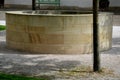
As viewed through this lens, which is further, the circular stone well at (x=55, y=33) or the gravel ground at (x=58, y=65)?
the circular stone well at (x=55, y=33)

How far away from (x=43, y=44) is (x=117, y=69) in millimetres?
2888

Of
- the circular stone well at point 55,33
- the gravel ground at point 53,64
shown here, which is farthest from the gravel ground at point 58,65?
the circular stone well at point 55,33

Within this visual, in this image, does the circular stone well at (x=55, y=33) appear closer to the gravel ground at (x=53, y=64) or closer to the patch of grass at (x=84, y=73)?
the gravel ground at (x=53, y=64)

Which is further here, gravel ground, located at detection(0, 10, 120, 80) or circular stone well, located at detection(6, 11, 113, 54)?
circular stone well, located at detection(6, 11, 113, 54)

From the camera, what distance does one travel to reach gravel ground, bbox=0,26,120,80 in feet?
30.0

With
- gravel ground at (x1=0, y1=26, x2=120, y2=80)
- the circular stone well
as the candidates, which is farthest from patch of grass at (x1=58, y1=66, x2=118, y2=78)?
the circular stone well

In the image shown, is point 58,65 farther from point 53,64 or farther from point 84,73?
point 84,73

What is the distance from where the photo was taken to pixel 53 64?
10383 mm

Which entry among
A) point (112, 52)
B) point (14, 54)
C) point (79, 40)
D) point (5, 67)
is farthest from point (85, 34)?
point (5, 67)

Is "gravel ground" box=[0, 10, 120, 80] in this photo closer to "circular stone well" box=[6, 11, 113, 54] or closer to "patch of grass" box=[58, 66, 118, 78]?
"patch of grass" box=[58, 66, 118, 78]

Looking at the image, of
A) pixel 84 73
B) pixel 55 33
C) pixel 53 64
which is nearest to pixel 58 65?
pixel 53 64

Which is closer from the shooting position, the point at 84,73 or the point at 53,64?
the point at 84,73

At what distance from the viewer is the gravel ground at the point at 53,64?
A: 30.0 ft

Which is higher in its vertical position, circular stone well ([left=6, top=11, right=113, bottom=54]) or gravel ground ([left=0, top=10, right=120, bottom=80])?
circular stone well ([left=6, top=11, right=113, bottom=54])
